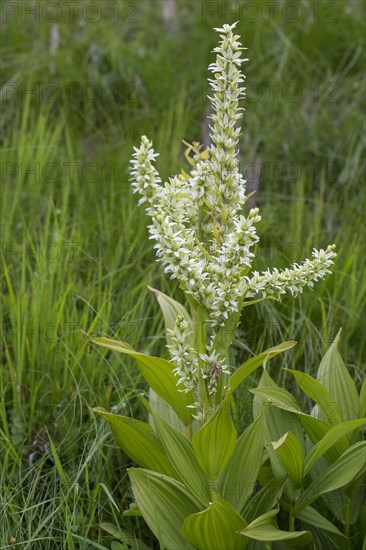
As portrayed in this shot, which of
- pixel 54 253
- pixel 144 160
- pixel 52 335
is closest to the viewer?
pixel 144 160

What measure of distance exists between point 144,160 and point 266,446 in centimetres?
106

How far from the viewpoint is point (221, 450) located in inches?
93.2

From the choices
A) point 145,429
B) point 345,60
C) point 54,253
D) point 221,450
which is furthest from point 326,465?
point 345,60

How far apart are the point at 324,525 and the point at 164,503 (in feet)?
1.82

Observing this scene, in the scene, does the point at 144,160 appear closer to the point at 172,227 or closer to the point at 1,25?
the point at 172,227

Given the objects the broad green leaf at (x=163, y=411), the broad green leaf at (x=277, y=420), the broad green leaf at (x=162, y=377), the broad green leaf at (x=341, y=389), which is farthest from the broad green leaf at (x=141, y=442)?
the broad green leaf at (x=341, y=389)

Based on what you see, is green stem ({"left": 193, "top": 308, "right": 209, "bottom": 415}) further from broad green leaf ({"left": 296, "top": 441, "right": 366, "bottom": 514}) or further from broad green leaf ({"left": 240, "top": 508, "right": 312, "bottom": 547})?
broad green leaf ({"left": 296, "top": 441, "right": 366, "bottom": 514})

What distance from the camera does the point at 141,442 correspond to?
2533mm

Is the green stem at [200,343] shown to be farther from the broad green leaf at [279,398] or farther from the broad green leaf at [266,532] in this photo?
the broad green leaf at [266,532]

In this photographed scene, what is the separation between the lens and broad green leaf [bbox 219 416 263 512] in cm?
247

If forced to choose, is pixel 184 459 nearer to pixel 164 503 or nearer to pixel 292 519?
pixel 164 503

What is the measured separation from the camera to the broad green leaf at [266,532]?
2.31 meters

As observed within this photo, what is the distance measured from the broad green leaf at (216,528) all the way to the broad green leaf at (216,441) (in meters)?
0.13

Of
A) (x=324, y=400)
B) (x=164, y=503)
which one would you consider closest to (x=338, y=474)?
(x=324, y=400)
